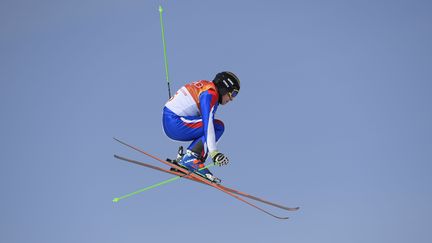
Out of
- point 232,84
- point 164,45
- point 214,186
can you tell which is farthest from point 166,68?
point 214,186

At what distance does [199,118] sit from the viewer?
9141 millimetres

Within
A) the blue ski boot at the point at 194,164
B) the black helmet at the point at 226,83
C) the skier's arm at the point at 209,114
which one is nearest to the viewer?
the skier's arm at the point at 209,114

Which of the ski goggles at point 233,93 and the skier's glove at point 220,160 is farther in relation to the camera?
the ski goggles at point 233,93

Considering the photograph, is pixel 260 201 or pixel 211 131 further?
pixel 260 201

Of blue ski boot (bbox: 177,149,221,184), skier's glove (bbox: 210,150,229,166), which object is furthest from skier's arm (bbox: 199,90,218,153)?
blue ski boot (bbox: 177,149,221,184)

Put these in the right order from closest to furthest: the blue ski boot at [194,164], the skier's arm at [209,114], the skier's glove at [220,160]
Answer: the skier's glove at [220,160]
the skier's arm at [209,114]
the blue ski boot at [194,164]

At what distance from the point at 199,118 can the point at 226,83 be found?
75 centimetres

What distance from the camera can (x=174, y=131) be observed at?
923cm

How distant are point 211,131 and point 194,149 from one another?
848 mm

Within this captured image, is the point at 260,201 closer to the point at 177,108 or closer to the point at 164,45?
the point at 177,108

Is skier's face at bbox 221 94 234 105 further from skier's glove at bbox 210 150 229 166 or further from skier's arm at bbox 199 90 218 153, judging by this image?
skier's glove at bbox 210 150 229 166

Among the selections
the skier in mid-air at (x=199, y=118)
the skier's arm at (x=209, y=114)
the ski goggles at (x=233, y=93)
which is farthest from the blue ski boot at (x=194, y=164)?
the ski goggles at (x=233, y=93)

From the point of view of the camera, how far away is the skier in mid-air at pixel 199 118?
8.54 meters

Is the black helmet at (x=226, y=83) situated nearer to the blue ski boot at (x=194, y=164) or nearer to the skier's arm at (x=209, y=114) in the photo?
the skier's arm at (x=209, y=114)
